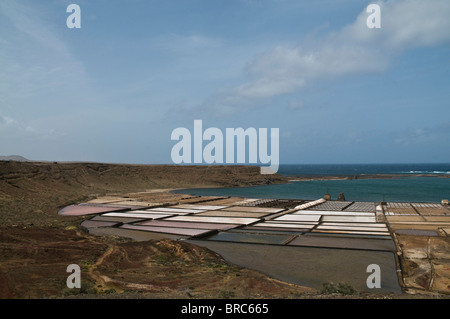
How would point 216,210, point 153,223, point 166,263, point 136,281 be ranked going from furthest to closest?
point 216,210
point 153,223
point 166,263
point 136,281

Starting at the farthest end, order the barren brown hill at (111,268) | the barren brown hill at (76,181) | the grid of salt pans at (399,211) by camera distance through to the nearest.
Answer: the barren brown hill at (76,181)
the grid of salt pans at (399,211)
the barren brown hill at (111,268)

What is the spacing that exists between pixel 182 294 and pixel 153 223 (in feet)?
47.7

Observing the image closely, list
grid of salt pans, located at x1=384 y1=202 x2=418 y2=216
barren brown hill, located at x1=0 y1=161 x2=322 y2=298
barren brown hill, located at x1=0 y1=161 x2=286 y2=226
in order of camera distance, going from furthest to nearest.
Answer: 1. barren brown hill, located at x1=0 y1=161 x2=286 y2=226
2. grid of salt pans, located at x1=384 y1=202 x2=418 y2=216
3. barren brown hill, located at x1=0 y1=161 x2=322 y2=298

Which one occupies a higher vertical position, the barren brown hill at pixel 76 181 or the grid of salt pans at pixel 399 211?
the barren brown hill at pixel 76 181

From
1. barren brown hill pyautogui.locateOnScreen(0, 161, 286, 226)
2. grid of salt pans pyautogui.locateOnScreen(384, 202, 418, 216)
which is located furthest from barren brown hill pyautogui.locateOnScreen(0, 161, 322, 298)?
grid of salt pans pyautogui.locateOnScreen(384, 202, 418, 216)

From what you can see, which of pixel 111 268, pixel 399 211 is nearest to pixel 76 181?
pixel 399 211

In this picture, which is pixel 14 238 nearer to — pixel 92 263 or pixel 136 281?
pixel 92 263

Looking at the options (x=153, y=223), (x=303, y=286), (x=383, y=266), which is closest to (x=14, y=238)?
(x=153, y=223)

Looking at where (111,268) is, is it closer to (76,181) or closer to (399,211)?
(399,211)

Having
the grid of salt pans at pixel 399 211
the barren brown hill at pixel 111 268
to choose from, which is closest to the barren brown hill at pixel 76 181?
the barren brown hill at pixel 111 268

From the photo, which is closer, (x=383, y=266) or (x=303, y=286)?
(x=303, y=286)

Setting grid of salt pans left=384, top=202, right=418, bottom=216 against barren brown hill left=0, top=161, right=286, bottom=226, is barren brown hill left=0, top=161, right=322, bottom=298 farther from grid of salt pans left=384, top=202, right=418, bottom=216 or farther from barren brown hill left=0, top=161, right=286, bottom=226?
grid of salt pans left=384, top=202, right=418, bottom=216

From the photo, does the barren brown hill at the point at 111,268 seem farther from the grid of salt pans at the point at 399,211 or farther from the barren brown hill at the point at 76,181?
the grid of salt pans at the point at 399,211
